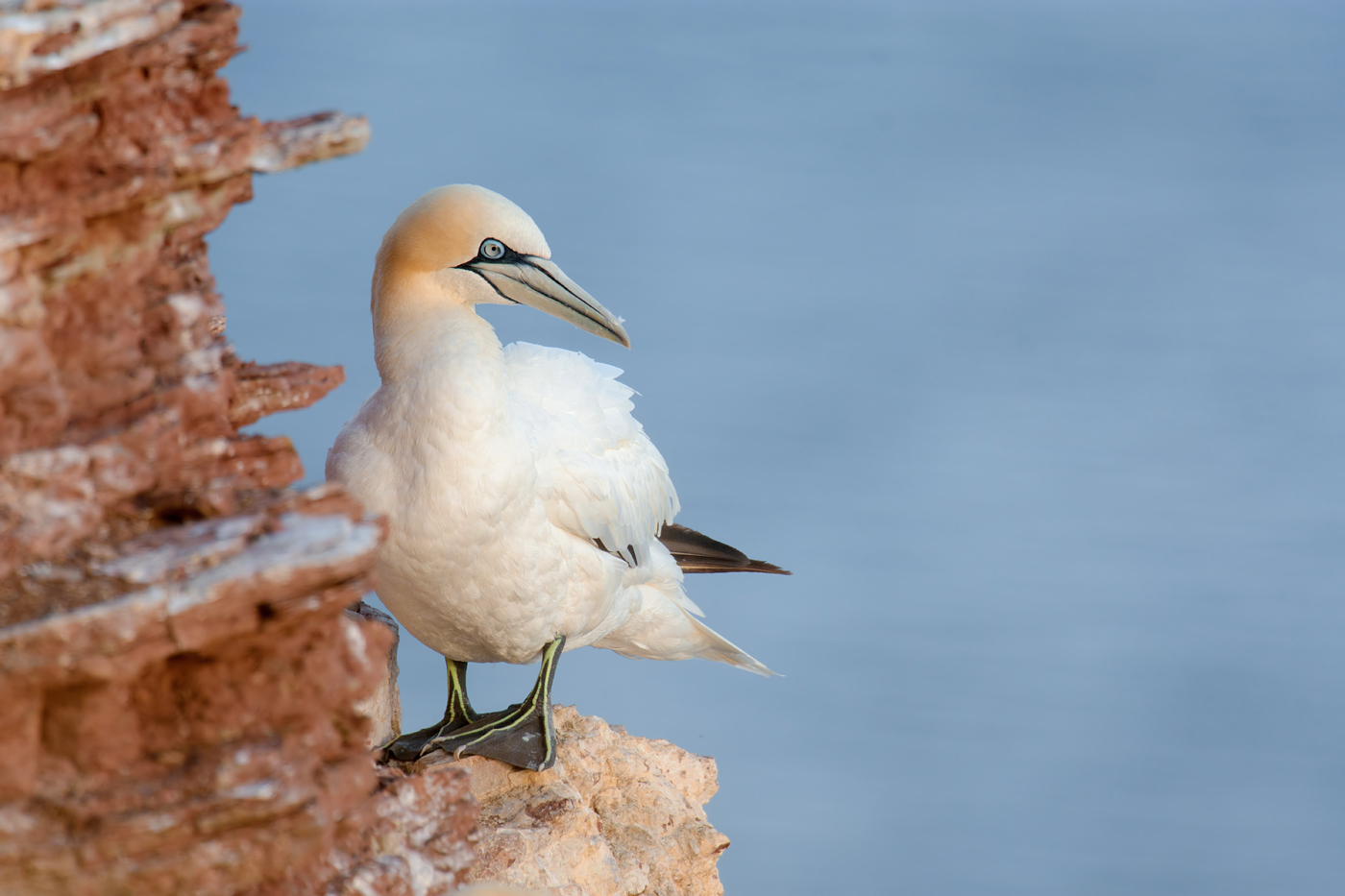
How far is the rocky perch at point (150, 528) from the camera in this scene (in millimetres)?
2832

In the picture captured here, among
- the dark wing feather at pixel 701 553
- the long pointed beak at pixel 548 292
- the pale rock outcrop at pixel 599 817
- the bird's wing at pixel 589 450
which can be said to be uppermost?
the long pointed beak at pixel 548 292

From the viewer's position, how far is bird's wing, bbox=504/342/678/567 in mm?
5008

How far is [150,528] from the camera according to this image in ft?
9.93

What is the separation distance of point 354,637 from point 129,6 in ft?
4.63

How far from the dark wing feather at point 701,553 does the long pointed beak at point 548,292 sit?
4.15 feet

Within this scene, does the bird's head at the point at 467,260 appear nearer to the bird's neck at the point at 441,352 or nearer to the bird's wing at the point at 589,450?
the bird's neck at the point at 441,352

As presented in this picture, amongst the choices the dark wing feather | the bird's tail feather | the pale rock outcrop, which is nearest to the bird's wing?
the dark wing feather

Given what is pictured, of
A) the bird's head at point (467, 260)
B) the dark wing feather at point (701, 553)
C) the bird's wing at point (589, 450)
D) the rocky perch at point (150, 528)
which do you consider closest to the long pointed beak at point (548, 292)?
the bird's head at point (467, 260)

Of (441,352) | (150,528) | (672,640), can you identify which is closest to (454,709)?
(672,640)

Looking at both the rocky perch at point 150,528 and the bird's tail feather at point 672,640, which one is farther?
the bird's tail feather at point 672,640

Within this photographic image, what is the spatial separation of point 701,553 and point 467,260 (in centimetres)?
183

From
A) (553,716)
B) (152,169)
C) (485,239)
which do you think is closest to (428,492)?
(485,239)

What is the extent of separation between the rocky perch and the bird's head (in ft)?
4.57

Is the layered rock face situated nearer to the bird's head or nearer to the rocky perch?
the rocky perch
